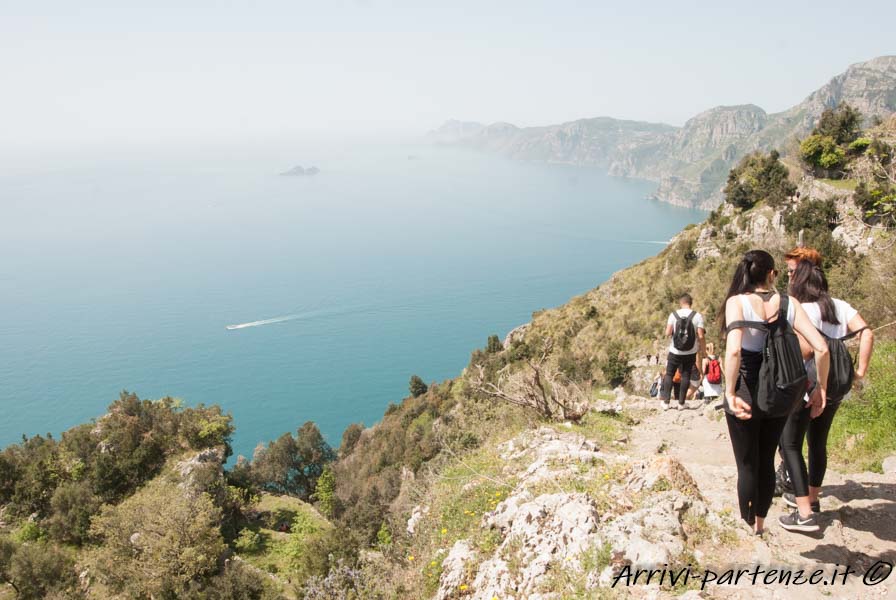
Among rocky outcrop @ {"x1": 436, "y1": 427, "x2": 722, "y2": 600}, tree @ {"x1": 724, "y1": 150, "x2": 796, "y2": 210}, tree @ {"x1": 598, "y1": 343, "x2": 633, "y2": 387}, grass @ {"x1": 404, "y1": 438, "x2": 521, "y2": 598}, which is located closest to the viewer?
rocky outcrop @ {"x1": 436, "y1": 427, "x2": 722, "y2": 600}

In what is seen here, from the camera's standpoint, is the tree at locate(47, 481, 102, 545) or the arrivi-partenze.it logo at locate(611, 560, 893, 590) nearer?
the arrivi-partenze.it logo at locate(611, 560, 893, 590)

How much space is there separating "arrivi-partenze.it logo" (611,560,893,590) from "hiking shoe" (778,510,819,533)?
15.3 inches

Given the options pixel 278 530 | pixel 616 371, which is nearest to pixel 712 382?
pixel 616 371

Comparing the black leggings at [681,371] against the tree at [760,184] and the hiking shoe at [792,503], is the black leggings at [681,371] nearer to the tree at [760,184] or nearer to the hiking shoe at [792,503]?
the hiking shoe at [792,503]

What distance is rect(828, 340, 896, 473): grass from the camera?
5879mm

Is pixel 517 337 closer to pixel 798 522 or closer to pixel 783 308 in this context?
pixel 798 522

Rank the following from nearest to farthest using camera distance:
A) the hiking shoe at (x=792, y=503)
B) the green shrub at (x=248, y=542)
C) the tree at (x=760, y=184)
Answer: the hiking shoe at (x=792, y=503)
the green shrub at (x=248, y=542)
the tree at (x=760, y=184)

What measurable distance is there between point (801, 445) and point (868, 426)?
3.23 meters

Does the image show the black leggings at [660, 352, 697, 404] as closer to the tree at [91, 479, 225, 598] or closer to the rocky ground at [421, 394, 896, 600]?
the rocky ground at [421, 394, 896, 600]

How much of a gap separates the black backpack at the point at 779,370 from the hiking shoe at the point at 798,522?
1.26 metres

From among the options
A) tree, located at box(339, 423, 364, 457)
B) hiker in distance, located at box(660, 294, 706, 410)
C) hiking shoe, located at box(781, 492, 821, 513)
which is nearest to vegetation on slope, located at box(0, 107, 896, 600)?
hiker in distance, located at box(660, 294, 706, 410)

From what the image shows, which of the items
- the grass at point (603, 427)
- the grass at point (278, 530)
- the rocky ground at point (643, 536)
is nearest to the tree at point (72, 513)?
the grass at point (278, 530)

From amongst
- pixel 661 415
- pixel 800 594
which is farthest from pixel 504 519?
pixel 661 415

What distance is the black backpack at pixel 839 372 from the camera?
4.15 m
